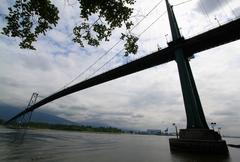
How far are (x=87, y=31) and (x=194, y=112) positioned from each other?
58.6ft

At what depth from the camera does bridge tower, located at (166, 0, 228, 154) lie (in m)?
16.1

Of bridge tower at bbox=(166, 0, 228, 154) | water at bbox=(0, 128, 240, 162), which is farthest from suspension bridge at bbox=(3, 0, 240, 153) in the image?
water at bbox=(0, 128, 240, 162)

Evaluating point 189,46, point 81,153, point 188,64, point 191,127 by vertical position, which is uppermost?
point 189,46

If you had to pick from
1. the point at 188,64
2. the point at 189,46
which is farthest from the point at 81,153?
the point at 189,46

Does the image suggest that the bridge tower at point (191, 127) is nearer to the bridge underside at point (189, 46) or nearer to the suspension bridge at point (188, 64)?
the suspension bridge at point (188, 64)

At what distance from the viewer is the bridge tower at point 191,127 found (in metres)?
16.1

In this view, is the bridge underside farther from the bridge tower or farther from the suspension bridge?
the bridge tower

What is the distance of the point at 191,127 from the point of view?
1891 cm

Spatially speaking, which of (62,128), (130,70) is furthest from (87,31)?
(62,128)

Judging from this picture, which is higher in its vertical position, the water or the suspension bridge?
the suspension bridge

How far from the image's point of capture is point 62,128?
397 feet

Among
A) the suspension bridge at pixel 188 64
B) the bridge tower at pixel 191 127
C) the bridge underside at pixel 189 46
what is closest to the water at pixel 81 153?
the bridge tower at pixel 191 127

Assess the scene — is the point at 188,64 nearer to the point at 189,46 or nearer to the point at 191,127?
the point at 189,46

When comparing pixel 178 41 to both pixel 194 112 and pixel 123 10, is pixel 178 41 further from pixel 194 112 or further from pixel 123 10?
pixel 123 10
